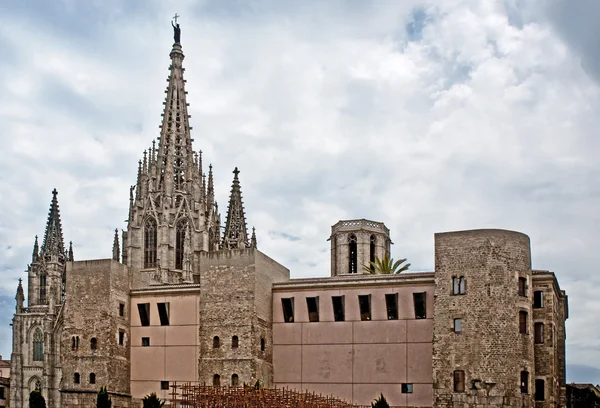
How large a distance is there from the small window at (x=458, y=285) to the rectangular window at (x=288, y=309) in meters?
11.5

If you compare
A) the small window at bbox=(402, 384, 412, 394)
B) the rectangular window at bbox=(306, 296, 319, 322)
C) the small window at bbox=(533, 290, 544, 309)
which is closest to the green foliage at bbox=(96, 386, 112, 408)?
the rectangular window at bbox=(306, 296, 319, 322)

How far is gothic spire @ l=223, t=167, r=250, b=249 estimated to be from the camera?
110 m

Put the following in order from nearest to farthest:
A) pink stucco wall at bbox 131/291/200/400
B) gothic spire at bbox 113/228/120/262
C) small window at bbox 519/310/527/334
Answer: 1. small window at bbox 519/310/527/334
2. pink stucco wall at bbox 131/291/200/400
3. gothic spire at bbox 113/228/120/262

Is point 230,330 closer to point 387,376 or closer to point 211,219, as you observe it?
point 387,376

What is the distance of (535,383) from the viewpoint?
5556cm

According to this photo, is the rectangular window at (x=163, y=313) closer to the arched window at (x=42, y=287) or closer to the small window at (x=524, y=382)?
the small window at (x=524, y=382)

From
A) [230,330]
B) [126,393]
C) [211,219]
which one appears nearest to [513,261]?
[230,330]

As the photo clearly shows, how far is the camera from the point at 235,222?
112m

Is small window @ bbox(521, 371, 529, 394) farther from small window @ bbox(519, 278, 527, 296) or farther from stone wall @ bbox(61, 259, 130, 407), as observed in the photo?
stone wall @ bbox(61, 259, 130, 407)

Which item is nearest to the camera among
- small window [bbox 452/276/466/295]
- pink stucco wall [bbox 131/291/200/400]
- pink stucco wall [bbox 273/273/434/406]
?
small window [bbox 452/276/466/295]

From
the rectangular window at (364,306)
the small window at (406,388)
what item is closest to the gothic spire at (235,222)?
the rectangular window at (364,306)

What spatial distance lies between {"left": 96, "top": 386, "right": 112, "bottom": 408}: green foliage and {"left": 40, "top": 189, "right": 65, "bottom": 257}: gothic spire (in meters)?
60.9

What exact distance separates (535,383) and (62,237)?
80177 mm

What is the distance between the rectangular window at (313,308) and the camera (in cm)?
5997
